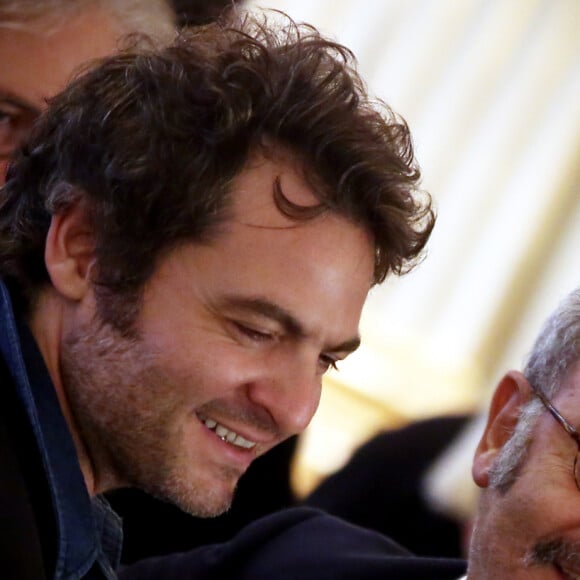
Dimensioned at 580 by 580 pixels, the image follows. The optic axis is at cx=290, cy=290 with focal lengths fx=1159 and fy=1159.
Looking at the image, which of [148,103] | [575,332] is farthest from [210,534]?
[148,103]

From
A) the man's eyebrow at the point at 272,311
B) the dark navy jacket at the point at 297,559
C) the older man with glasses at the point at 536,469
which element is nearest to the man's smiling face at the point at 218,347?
the man's eyebrow at the point at 272,311

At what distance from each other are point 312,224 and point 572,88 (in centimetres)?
217

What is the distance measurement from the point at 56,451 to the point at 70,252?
273 millimetres

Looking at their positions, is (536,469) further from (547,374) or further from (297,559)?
(297,559)

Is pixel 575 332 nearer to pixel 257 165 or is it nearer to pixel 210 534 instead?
pixel 257 165

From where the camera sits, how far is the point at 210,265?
55.6 inches

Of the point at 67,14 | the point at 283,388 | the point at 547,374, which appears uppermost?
the point at 67,14

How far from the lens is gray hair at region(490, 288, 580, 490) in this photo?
1.65m

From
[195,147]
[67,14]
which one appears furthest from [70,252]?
[67,14]

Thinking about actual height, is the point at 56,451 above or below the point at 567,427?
below

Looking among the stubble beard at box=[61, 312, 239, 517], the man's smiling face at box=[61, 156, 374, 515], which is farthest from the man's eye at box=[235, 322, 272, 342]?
the stubble beard at box=[61, 312, 239, 517]

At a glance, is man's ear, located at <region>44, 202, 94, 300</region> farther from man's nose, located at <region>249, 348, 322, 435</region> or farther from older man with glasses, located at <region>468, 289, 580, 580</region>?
older man with glasses, located at <region>468, 289, 580, 580</region>

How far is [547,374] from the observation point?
1.68 m

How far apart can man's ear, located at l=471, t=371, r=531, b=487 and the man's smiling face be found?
15.1 inches
